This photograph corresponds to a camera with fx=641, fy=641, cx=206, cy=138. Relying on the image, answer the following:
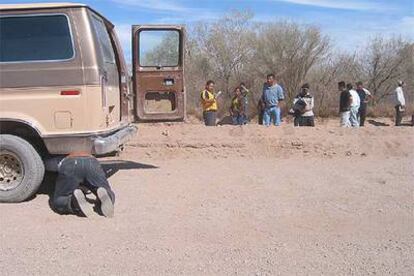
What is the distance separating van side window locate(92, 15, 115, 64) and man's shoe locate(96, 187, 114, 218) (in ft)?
5.88

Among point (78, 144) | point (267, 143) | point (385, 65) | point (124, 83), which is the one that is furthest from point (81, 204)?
point (385, 65)

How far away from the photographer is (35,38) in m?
7.32

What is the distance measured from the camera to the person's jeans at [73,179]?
698cm

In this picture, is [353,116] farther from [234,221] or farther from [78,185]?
[78,185]

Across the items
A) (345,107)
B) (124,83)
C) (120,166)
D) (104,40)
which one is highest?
(104,40)

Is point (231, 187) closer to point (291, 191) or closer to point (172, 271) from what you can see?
point (291, 191)

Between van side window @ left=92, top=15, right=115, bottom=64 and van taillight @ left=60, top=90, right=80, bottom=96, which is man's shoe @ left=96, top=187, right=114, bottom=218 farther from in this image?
van side window @ left=92, top=15, right=115, bottom=64

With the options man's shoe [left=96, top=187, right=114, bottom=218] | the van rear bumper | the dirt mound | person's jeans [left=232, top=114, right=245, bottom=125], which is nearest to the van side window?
the van rear bumper

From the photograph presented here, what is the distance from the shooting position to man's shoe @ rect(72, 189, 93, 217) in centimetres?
681

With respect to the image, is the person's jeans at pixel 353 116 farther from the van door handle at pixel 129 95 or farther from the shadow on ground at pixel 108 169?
the van door handle at pixel 129 95

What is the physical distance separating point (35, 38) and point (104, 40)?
3.16ft

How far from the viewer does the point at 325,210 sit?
6938 mm

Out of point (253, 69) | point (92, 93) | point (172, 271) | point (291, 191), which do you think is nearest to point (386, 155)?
point (291, 191)

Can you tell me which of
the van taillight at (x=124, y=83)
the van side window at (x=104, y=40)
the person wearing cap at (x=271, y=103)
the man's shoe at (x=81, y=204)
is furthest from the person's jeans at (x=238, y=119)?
the man's shoe at (x=81, y=204)
